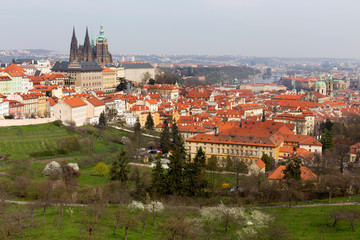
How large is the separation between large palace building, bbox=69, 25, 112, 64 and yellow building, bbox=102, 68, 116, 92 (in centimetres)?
1133

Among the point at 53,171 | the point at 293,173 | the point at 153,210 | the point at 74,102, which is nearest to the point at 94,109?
the point at 74,102

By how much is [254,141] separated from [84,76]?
52491mm

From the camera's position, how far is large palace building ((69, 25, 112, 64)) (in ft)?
388

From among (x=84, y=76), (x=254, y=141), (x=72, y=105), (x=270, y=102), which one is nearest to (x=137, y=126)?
(x=72, y=105)

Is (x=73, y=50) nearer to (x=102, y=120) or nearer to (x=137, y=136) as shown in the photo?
(x=102, y=120)

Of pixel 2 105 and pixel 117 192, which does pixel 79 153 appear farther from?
pixel 117 192

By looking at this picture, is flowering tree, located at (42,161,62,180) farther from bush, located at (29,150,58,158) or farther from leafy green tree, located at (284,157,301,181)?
leafy green tree, located at (284,157,301,181)

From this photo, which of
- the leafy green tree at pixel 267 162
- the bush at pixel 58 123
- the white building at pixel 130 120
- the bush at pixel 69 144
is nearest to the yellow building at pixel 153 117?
the white building at pixel 130 120

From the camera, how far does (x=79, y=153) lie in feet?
183

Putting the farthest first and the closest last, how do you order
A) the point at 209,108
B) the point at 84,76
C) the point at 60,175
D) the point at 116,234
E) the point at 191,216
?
the point at 84,76
the point at 209,108
the point at 60,175
the point at 191,216
the point at 116,234

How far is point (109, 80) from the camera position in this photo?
108 meters

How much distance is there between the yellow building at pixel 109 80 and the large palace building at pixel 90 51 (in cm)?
1133

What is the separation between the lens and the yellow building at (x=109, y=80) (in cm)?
10569

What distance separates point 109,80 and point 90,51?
1897 cm
